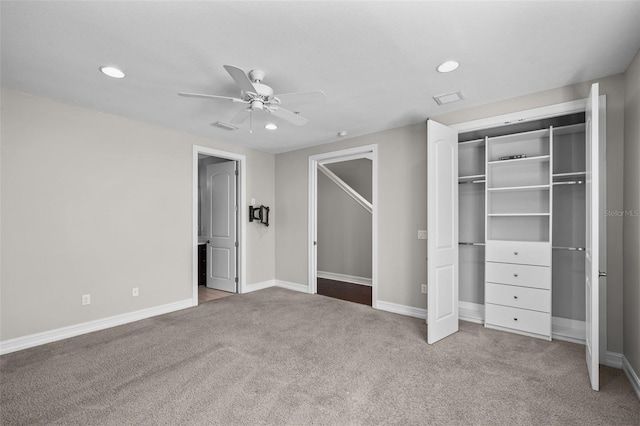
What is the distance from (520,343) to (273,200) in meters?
4.28

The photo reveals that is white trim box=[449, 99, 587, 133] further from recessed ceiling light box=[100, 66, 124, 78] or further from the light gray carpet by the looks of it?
recessed ceiling light box=[100, 66, 124, 78]

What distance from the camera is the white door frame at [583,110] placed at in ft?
8.92

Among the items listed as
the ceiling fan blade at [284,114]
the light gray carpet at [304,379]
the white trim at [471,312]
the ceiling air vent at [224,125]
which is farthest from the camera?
the ceiling air vent at [224,125]

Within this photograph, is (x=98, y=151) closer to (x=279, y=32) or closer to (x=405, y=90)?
(x=279, y=32)

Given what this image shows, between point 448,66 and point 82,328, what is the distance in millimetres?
4539

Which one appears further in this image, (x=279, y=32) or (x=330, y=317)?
(x=330, y=317)

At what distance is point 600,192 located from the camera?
276 centimetres

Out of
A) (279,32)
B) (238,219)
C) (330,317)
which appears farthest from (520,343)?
(238,219)

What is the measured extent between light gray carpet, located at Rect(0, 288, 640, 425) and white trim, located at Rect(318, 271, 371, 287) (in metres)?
2.37

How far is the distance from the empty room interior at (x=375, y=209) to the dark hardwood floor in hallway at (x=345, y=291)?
0.45 ft

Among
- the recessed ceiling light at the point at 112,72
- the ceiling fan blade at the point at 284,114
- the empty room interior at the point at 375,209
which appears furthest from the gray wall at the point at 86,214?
the ceiling fan blade at the point at 284,114

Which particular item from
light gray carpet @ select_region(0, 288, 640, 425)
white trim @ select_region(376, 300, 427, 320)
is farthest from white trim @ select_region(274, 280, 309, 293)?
light gray carpet @ select_region(0, 288, 640, 425)

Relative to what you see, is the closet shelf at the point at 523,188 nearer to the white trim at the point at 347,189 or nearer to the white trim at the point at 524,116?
the white trim at the point at 524,116

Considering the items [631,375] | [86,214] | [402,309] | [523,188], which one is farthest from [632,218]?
[86,214]
